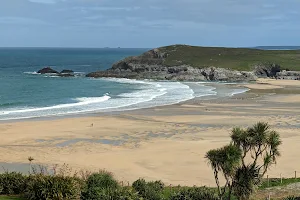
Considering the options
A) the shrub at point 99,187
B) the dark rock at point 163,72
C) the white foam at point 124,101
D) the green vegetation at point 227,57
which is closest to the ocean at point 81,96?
the white foam at point 124,101

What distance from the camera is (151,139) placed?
121 ft

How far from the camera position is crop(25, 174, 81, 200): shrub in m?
15.8

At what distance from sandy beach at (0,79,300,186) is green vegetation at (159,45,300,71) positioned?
51018 mm

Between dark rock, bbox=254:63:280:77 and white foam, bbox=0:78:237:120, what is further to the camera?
dark rock, bbox=254:63:280:77

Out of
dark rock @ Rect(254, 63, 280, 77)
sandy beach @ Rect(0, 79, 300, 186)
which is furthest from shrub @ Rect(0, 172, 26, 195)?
dark rock @ Rect(254, 63, 280, 77)

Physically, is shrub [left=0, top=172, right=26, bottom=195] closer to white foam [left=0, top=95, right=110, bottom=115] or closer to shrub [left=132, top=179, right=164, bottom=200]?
shrub [left=132, top=179, right=164, bottom=200]

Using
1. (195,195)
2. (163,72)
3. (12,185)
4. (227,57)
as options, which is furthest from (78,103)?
(227,57)

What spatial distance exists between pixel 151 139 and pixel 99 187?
65.6 ft

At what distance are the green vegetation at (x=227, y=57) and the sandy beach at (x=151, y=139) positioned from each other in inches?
2009

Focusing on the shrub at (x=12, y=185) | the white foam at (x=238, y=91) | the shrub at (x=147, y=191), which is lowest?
the shrub at (x=147, y=191)

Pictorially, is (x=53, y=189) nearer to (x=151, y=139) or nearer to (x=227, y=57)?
(x=151, y=139)

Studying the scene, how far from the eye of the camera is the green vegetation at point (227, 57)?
10750 centimetres

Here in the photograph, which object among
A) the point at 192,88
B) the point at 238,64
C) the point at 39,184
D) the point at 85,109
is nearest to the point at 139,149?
the point at 39,184

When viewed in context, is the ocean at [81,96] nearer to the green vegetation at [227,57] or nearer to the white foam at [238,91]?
the white foam at [238,91]
